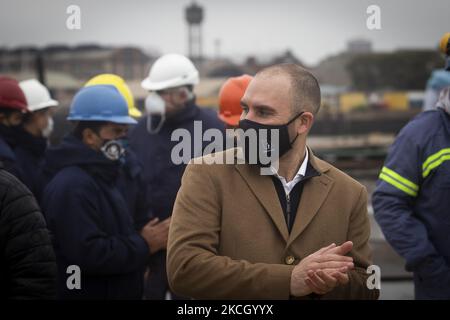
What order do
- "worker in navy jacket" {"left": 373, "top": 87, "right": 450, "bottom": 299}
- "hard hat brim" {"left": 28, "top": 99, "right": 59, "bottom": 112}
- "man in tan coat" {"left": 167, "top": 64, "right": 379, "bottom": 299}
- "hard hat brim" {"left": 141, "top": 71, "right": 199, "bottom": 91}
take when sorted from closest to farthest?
"man in tan coat" {"left": 167, "top": 64, "right": 379, "bottom": 299}
"worker in navy jacket" {"left": 373, "top": 87, "right": 450, "bottom": 299}
"hard hat brim" {"left": 141, "top": 71, "right": 199, "bottom": 91}
"hard hat brim" {"left": 28, "top": 99, "right": 59, "bottom": 112}

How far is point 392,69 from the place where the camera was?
30.1m

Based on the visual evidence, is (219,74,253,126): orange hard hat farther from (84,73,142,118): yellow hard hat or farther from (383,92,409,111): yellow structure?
(383,92,409,111): yellow structure

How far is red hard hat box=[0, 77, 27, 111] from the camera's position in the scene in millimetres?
5102

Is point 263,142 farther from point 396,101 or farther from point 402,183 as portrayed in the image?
point 396,101

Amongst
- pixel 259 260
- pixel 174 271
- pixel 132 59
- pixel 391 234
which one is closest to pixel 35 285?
pixel 174 271

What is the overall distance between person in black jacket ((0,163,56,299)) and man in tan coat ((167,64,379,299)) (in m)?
0.51

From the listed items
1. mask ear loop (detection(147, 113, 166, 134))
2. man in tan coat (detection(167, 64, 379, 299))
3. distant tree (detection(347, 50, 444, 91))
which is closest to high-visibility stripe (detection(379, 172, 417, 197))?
man in tan coat (detection(167, 64, 379, 299))

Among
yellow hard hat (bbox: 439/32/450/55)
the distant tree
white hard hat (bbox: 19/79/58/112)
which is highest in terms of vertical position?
yellow hard hat (bbox: 439/32/450/55)

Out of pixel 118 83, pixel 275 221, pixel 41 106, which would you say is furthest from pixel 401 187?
pixel 41 106

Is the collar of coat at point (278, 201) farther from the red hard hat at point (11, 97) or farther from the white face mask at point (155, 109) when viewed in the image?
the red hard hat at point (11, 97)

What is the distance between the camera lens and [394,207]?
3.84m

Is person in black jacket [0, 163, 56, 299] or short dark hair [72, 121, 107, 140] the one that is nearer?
person in black jacket [0, 163, 56, 299]

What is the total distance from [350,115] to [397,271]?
17.6m

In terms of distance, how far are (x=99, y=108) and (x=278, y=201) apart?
1.89m
